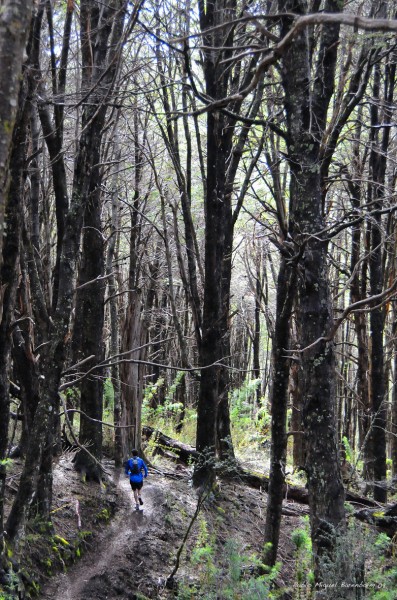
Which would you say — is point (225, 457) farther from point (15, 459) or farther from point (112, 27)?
point (112, 27)

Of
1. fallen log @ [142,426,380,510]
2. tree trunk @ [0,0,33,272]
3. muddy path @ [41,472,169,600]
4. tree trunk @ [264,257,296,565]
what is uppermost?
tree trunk @ [0,0,33,272]

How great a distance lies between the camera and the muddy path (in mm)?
7352

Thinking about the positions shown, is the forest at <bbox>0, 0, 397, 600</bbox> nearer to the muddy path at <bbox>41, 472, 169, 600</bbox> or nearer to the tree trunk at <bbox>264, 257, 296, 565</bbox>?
the tree trunk at <bbox>264, 257, 296, 565</bbox>

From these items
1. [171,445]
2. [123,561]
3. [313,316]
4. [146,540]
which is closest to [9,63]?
[313,316]

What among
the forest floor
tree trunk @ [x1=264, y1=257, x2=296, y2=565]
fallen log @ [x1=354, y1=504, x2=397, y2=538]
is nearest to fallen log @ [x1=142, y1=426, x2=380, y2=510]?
the forest floor

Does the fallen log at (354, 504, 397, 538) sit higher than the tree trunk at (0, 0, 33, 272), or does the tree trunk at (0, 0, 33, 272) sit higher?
the tree trunk at (0, 0, 33, 272)

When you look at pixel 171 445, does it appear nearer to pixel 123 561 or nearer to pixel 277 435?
pixel 123 561

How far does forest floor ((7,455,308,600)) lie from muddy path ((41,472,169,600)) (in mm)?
13

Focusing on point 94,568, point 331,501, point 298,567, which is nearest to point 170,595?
point 94,568

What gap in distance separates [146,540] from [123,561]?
83cm

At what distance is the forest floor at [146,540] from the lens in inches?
289

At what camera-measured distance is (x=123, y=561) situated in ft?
27.3

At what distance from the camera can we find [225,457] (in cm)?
1252

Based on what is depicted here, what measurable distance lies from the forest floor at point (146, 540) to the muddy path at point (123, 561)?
0.01 meters
